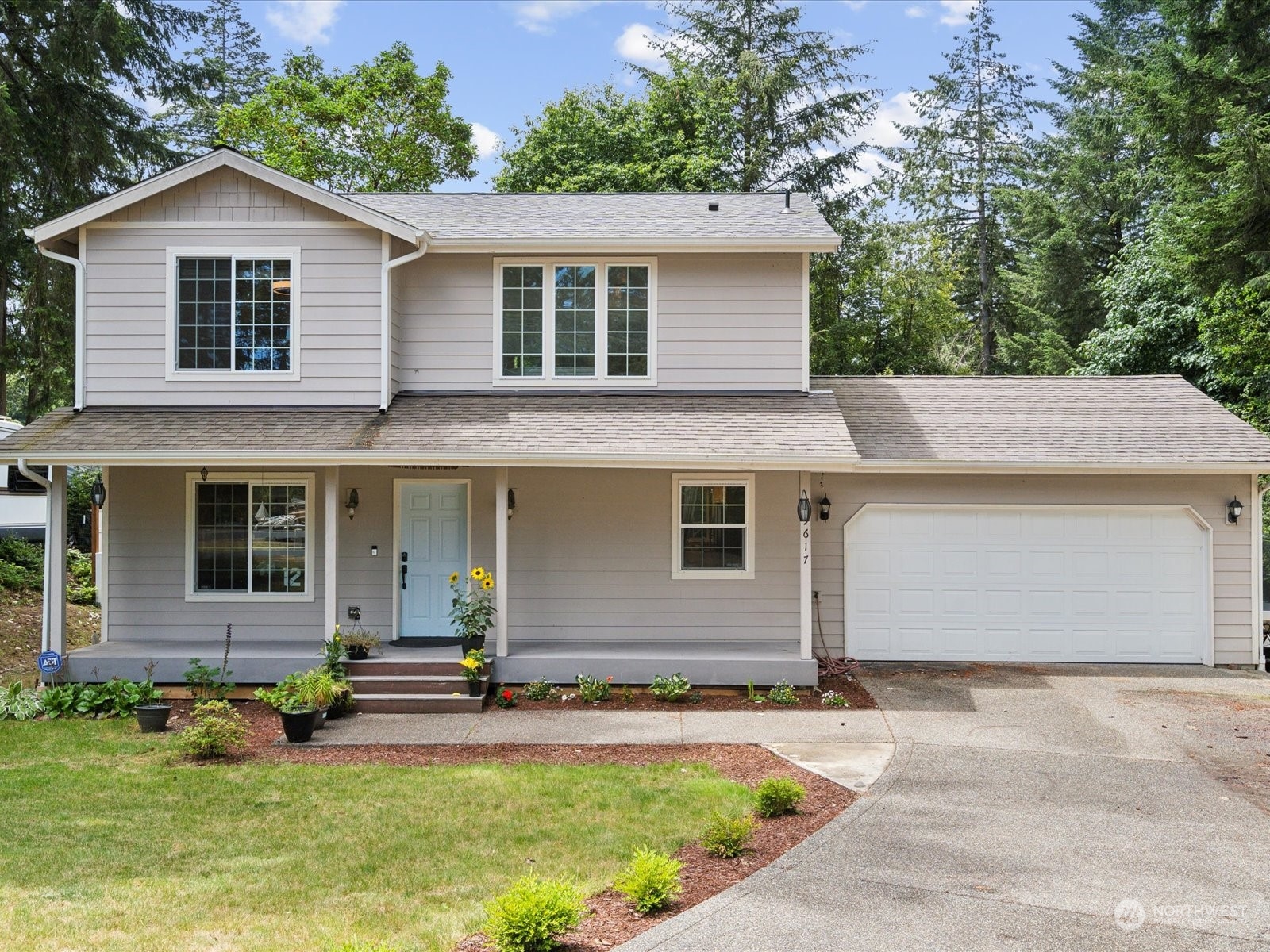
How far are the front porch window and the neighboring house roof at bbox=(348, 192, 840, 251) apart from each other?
12.1ft

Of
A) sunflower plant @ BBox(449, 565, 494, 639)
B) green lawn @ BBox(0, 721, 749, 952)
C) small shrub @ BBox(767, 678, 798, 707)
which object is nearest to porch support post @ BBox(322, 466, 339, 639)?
sunflower plant @ BBox(449, 565, 494, 639)

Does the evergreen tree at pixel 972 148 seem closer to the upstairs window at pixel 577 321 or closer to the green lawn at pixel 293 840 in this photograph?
the upstairs window at pixel 577 321

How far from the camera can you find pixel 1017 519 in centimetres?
1219

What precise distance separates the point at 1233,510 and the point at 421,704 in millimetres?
9911

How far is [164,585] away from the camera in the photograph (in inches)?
465

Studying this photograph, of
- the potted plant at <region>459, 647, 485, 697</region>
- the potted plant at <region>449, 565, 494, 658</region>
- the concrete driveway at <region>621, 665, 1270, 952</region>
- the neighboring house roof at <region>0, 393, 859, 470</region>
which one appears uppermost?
the neighboring house roof at <region>0, 393, 859, 470</region>

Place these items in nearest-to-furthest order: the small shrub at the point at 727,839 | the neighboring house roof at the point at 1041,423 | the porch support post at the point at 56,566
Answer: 1. the small shrub at the point at 727,839
2. the porch support post at the point at 56,566
3. the neighboring house roof at the point at 1041,423

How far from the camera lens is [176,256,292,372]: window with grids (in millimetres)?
11609

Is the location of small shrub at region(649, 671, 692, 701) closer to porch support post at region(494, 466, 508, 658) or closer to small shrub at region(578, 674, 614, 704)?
small shrub at region(578, 674, 614, 704)

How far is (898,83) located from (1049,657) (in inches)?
883

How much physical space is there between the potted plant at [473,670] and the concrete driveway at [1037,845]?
13.7ft

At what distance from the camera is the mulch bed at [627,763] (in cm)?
496

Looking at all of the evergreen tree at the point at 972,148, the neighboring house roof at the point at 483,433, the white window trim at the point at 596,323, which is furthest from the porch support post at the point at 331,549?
the evergreen tree at the point at 972,148

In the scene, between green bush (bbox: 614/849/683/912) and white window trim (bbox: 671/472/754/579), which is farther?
white window trim (bbox: 671/472/754/579)
